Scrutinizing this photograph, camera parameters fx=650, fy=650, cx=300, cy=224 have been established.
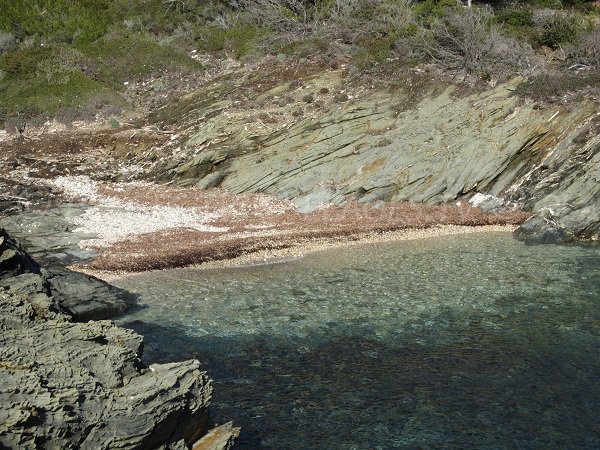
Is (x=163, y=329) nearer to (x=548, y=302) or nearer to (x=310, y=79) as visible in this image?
(x=548, y=302)

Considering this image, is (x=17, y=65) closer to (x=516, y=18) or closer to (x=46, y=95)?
(x=46, y=95)

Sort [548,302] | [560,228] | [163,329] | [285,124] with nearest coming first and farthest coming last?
[163,329] < [548,302] < [560,228] < [285,124]

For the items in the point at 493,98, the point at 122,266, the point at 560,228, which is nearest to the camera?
the point at 122,266

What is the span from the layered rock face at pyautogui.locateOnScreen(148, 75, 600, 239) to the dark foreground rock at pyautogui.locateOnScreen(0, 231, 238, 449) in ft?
60.4

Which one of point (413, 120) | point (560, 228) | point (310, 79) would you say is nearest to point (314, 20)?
point (310, 79)

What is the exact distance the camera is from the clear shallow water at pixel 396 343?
10859 millimetres

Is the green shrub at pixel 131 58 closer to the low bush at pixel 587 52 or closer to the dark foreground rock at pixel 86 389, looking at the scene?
the low bush at pixel 587 52

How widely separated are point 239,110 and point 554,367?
24892mm

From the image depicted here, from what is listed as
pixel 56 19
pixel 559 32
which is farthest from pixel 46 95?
pixel 559 32

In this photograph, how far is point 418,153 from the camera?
29547mm

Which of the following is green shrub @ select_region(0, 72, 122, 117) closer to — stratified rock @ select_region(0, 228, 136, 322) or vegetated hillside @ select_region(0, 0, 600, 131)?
vegetated hillside @ select_region(0, 0, 600, 131)

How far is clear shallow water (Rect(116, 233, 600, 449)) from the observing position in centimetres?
1086

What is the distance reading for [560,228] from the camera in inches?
918

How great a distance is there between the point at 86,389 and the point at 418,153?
2345 centimetres
